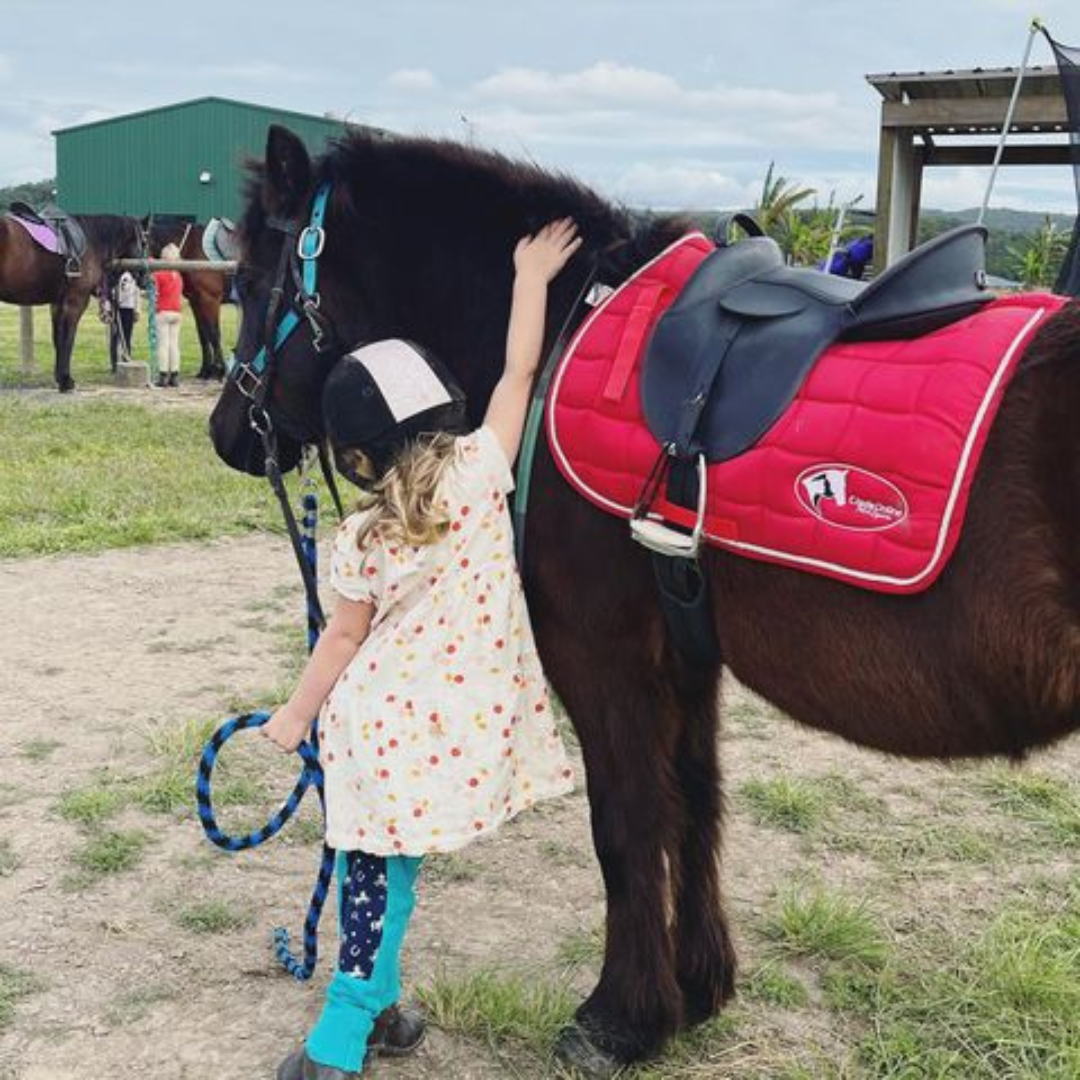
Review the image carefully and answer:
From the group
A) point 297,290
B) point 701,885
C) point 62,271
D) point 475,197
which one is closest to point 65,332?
point 62,271

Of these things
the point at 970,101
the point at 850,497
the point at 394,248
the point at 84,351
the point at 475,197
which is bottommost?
the point at 84,351

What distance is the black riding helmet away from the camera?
1.97m

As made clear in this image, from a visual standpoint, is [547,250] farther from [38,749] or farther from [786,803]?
[38,749]

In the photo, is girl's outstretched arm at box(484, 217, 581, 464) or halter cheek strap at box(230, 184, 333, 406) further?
halter cheek strap at box(230, 184, 333, 406)

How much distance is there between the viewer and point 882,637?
173 cm

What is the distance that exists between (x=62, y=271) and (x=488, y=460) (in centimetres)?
1200

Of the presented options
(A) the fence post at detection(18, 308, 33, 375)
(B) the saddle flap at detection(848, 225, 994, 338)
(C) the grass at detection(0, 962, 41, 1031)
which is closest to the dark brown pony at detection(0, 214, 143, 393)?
(A) the fence post at detection(18, 308, 33, 375)

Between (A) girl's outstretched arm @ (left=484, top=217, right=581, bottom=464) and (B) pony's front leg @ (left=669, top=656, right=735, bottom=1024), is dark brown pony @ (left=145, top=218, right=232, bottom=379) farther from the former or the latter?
(B) pony's front leg @ (left=669, top=656, right=735, bottom=1024)

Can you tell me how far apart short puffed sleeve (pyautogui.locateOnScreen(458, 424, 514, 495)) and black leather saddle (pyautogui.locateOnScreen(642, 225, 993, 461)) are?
0.28 metres

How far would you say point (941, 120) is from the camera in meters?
6.97

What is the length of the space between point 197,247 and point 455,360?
13.4m

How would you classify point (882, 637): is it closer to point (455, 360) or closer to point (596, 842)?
point (596, 842)

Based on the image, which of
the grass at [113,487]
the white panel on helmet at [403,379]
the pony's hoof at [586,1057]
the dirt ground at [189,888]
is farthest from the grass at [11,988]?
the grass at [113,487]

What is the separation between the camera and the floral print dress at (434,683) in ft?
6.56
